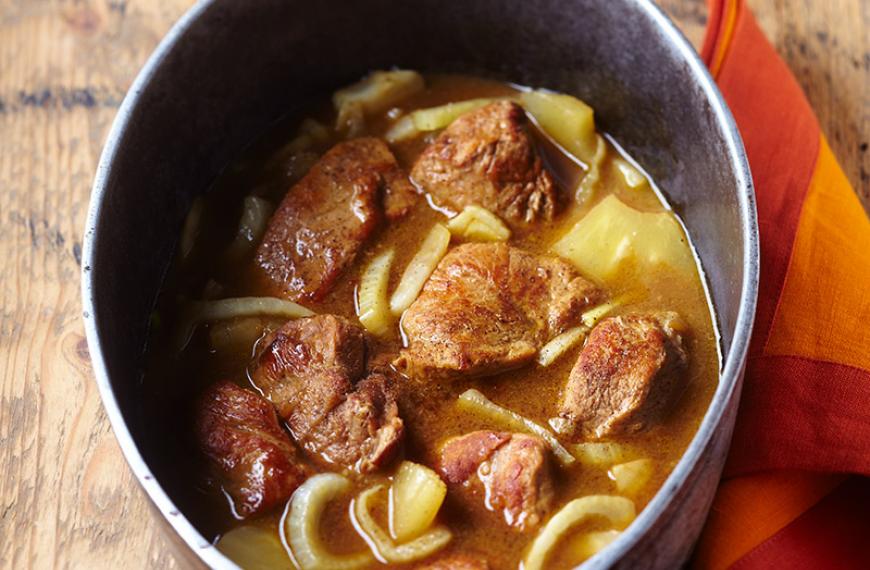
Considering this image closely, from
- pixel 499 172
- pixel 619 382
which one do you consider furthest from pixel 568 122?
pixel 619 382

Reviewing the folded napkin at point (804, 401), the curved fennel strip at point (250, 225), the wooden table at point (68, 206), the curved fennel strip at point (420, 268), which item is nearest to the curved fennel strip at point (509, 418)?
the curved fennel strip at point (420, 268)

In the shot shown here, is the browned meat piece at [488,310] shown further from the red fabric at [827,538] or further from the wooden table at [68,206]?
the wooden table at [68,206]

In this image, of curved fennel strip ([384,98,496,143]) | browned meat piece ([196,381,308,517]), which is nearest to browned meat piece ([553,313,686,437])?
browned meat piece ([196,381,308,517])

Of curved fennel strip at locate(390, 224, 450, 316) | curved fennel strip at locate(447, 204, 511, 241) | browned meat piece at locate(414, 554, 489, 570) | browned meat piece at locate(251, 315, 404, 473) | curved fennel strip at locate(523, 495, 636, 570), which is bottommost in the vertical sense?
browned meat piece at locate(414, 554, 489, 570)

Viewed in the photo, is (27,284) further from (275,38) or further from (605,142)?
(605,142)

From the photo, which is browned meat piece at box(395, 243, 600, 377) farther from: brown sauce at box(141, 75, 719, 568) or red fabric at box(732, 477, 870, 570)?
red fabric at box(732, 477, 870, 570)

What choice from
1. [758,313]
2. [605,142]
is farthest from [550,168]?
[758,313]
